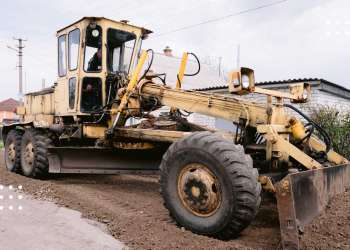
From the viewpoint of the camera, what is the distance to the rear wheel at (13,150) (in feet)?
30.1

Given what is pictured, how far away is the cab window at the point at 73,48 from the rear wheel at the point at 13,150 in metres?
2.43

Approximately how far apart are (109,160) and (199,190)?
3.16 metres

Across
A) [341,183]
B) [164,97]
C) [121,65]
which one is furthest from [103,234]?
[121,65]

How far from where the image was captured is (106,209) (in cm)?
585

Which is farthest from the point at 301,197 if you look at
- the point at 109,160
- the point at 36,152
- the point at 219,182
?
the point at 36,152

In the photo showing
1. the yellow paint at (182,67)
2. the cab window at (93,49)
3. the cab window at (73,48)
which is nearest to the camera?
the yellow paint at (182,67)

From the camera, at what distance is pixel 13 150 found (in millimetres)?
9469

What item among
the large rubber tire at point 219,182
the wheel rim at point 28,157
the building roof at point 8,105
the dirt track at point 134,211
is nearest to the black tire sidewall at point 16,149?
the dirt track at point 134,211

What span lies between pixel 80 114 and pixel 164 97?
2.11 m

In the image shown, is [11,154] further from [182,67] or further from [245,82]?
[245,82]

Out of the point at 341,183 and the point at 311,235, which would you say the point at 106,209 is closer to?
the point at 311,235

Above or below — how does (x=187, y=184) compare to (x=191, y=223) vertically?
above

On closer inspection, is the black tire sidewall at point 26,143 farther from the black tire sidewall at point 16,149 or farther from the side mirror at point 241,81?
the side mirror at point 241,81

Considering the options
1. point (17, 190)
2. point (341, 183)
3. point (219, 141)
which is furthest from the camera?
point (17, 190)
